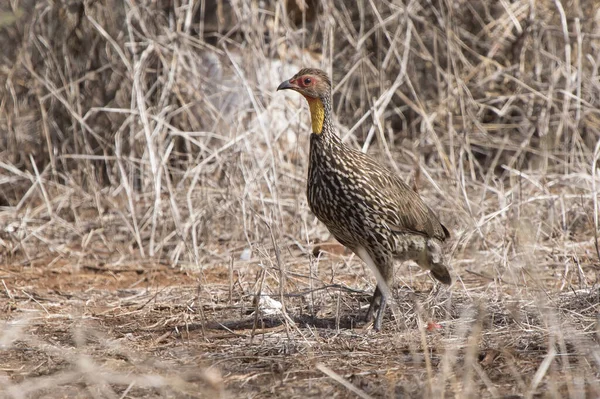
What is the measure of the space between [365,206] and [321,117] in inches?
25.2

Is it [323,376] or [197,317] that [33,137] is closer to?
[197,317]

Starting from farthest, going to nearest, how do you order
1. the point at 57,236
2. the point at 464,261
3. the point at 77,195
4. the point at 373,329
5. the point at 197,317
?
the point at 77,195
the point at 57,236
the point at 464,261
the point at 197,317
the point at 373,329

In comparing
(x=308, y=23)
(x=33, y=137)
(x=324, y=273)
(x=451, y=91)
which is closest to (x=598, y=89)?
(x=451, y=91)

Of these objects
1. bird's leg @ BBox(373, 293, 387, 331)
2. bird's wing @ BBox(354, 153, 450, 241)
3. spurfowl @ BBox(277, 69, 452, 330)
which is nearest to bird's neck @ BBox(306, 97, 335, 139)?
spurfowl @ BBox(277, 69, 452, 330)

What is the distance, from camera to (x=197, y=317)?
502 centimetres

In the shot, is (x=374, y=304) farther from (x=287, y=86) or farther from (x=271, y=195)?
(x=271, y=195)

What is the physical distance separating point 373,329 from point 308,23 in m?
4.59

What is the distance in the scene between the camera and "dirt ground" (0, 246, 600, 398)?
3.46m

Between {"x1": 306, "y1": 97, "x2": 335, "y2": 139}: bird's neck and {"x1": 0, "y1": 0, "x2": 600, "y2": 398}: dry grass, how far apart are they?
687mm

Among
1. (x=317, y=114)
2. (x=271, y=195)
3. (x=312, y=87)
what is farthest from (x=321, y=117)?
(x=271, y=195)

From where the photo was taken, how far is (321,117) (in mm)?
5035

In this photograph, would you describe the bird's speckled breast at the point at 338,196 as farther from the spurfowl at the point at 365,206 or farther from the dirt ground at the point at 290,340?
the dirt ground at the point at 290,340

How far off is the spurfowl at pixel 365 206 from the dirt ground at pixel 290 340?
232 millimetres

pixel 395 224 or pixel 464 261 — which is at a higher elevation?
pixel 395 224
